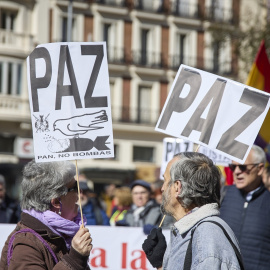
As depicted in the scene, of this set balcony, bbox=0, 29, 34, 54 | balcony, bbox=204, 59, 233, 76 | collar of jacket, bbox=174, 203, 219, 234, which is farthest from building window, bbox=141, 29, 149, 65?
collar of jacket, bbox=174, 203, 219, 234

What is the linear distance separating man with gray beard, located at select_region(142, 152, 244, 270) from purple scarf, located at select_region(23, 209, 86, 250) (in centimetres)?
65

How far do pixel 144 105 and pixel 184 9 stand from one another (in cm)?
556

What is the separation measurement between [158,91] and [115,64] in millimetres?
2691

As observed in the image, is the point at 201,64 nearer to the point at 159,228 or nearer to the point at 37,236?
the point at 159,228

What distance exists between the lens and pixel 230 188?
5.93 metres

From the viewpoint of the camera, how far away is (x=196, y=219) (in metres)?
3.41

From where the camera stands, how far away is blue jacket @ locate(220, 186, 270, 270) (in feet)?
17.5

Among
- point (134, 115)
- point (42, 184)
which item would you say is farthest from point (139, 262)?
point (134, 115)

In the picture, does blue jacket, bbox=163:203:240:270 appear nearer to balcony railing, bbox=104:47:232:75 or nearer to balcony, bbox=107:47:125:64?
balcony railing, bbox=104:47:232:75

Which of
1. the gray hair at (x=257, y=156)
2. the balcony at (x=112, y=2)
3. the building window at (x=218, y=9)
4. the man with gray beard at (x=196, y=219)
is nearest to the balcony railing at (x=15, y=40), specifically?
the balcony at (x=112, y=2)

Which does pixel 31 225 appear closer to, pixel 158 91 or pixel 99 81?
pixel 99 81

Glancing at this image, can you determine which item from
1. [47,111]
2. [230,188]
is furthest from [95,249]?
[47,111]

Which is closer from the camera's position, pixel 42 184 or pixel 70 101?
pixel 42 184

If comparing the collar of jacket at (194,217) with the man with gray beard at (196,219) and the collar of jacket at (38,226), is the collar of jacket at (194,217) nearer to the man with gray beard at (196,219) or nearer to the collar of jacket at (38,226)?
the man with gray beard at (196,219)
